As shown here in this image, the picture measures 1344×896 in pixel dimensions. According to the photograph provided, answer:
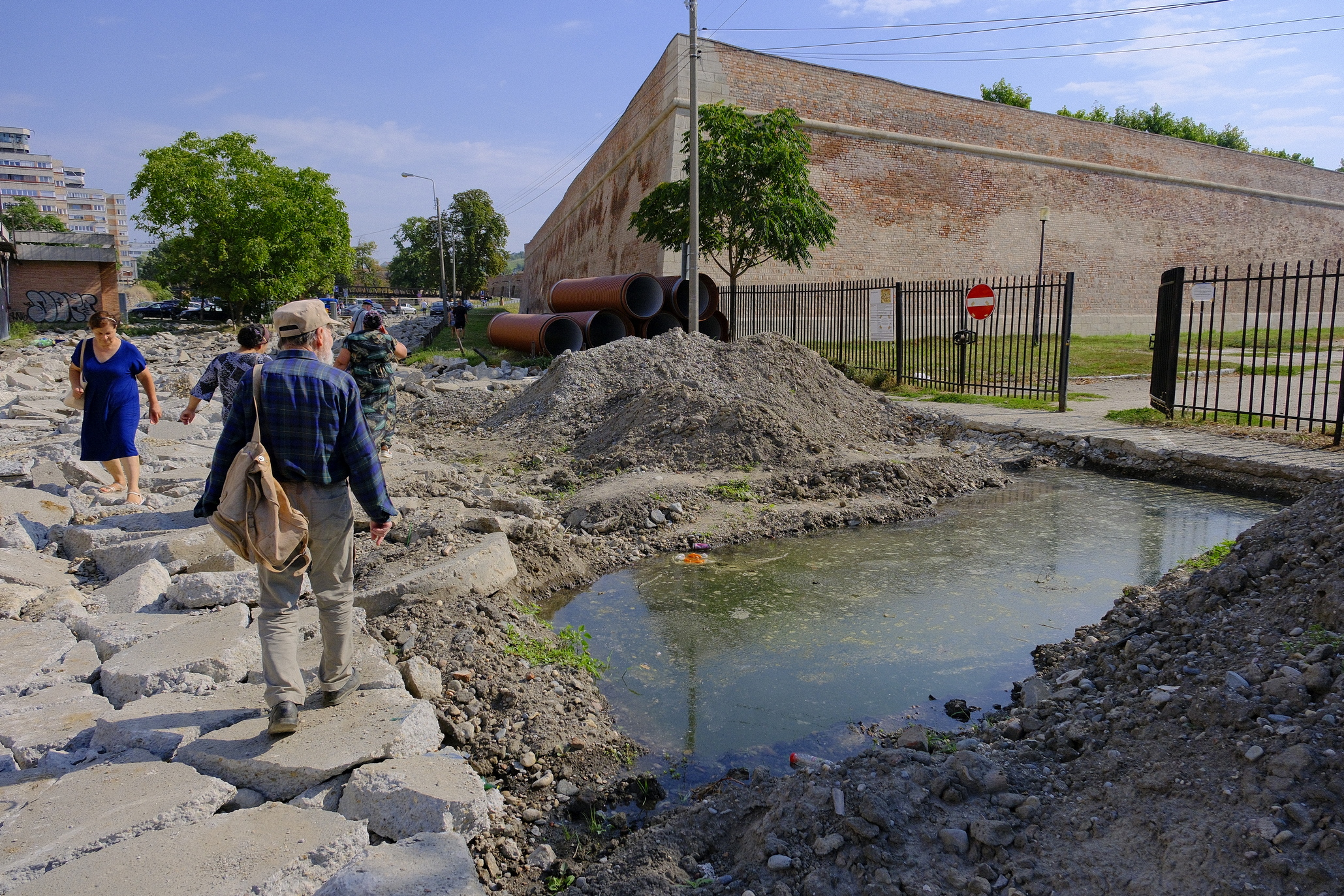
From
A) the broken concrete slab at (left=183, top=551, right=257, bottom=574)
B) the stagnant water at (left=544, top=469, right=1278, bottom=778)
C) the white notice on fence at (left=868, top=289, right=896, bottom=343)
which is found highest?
the white notice on fence at (left=868, top=289, right=896, bottom=343)

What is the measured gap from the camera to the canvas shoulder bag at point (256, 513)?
9.96 ft

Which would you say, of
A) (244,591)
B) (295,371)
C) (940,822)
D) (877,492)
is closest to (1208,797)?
(940,822)

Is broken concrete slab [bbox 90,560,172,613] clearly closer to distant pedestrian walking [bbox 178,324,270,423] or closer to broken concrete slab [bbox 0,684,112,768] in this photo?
broken concrete slab [bbox 0,684,112,768]

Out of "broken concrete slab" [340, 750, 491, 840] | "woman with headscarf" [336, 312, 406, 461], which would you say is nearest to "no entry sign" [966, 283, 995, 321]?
"woman with headscarf" [336, 312, 406, 461]

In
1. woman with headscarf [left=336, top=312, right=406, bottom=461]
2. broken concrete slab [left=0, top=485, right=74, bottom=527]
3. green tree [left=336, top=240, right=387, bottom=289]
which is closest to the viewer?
broken concrete slab [left=0, top=485, right=74, bottom=527]

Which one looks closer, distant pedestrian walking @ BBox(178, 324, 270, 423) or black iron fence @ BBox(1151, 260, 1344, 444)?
distant pedestrian walking @ BBox(178, 324, 270, 423)

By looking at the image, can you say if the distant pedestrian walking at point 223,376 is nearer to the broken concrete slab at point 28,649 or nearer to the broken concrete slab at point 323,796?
the broken concrete slab at point 28,649

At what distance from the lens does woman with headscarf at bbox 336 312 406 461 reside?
6684 mm

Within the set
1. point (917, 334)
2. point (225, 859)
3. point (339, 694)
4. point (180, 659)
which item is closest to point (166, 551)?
point (180, 659)

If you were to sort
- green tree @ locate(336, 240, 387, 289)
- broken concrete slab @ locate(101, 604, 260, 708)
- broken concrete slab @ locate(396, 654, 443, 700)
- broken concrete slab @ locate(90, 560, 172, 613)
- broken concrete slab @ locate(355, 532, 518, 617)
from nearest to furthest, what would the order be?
broken concrete slab @ locate(101, 604, 260, 708)
broken concrete slab @ locate(396, 654, 443, 700)
broken concrete slab @ locate(90, 560, 172, 613)
broken concrete slab @ locate(355, 532, 518, 617)
green tree @ locate(336, 240, 387, 289)

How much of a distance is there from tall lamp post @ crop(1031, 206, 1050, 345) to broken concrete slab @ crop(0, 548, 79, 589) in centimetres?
1264

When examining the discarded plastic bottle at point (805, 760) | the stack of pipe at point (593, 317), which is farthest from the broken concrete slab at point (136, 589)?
the stack of pipe at point (593, 317)

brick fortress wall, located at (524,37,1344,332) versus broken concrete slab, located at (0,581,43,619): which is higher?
brick fortress wall, located at (524,37,1344,332)

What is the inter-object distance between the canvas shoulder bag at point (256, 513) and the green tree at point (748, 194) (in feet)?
52.8
